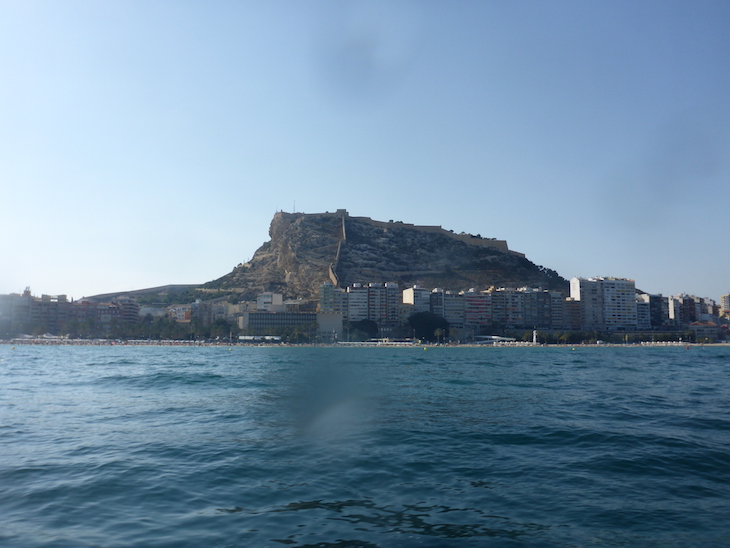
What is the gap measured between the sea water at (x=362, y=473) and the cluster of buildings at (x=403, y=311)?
260ft

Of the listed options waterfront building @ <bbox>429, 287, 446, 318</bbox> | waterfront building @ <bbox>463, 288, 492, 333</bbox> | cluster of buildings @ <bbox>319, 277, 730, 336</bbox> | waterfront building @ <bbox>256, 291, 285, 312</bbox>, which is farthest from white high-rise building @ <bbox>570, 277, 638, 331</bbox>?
waterfront building @ <bbox>256, 291, 285, 312</bbox>

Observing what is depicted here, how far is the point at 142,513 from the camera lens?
557 centimetres

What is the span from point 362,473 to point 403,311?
299 ft

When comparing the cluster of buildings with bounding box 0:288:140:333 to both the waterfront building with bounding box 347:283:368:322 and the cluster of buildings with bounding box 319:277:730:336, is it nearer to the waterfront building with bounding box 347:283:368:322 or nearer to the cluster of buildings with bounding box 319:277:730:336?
the cluster of buildings with bounding box 319:277:730:336

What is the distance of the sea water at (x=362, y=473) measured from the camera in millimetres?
5016

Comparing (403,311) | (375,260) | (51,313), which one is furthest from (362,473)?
(51,313)

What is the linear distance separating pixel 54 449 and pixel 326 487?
16.4 feet

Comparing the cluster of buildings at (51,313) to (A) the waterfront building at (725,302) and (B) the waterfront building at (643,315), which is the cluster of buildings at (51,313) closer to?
(B) the waterfront building at (643,315)

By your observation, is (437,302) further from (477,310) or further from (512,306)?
(512,306)

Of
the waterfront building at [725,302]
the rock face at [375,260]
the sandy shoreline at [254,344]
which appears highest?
the rock face at [375,260]

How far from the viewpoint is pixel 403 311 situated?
9756cm

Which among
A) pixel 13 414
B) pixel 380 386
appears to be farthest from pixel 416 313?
pixel 13 414

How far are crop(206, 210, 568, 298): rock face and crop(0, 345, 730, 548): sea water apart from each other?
9491cm

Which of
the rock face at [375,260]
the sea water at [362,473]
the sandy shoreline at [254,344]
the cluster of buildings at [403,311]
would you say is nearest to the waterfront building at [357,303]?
the cluster of buildings at [403,311]
